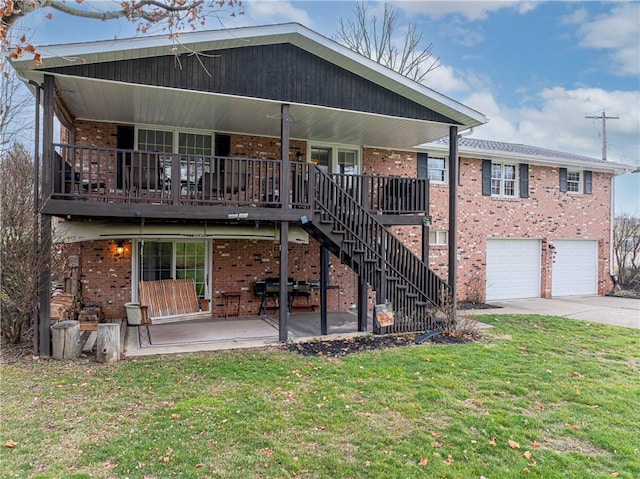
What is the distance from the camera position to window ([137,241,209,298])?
10.6 m

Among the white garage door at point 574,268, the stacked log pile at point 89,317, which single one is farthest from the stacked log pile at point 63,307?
the white garage door at point 574,268

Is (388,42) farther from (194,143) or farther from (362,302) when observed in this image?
(362,302)

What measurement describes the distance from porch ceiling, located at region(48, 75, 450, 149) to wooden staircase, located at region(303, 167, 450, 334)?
5.90 feet

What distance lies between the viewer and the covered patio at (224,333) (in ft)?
25.5

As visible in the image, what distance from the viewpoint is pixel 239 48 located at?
8125 millimetres

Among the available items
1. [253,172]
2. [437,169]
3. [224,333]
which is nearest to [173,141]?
[253,172]

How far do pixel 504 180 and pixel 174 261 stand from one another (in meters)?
11.3

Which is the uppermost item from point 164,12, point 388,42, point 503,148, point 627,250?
point 388,42

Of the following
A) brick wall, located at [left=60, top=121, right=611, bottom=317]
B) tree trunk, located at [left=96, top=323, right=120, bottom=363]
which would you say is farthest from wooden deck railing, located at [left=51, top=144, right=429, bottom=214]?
tree trunk, located at [left=96, top=323, right=120, bottom=363]

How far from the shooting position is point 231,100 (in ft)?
27.6

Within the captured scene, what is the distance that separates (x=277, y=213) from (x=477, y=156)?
337 inches

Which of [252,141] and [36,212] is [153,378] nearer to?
[36,212]

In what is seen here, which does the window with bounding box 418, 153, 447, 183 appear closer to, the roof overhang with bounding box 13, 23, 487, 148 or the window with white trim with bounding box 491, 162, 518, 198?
the roof overhang with bounding box 13, 23, 487, 148

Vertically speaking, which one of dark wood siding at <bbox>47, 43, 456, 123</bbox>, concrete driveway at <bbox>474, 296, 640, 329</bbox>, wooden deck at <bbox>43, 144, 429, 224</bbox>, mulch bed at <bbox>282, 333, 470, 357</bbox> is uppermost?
dark wood siding at <bbox>47, 43, 456, 123</bbox>
